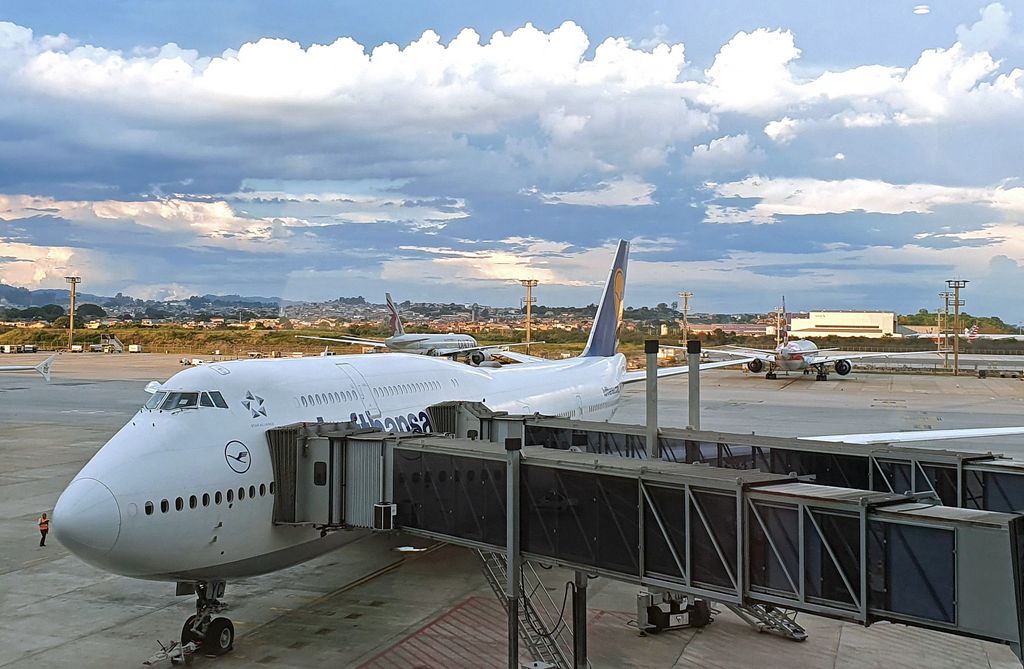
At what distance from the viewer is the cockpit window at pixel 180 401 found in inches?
674

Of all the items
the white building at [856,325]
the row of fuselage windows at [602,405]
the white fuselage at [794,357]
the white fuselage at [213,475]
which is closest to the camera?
the white fuselage at [213,475]

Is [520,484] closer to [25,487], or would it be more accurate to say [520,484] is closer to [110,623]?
[110,623]

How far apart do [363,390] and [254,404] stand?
3947 millimetres

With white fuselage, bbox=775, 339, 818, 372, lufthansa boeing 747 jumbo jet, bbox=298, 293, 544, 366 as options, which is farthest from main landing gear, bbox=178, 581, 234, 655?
white fuselage, bbox=775, 339, 818, 372

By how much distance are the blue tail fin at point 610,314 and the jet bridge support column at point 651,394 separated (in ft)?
75.5

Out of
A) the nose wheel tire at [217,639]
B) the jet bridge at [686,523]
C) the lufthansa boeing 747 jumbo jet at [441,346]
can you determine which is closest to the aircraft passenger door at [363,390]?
the jet bridge at [686,523]

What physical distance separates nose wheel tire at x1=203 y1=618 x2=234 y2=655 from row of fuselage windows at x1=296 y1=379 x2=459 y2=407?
4.99 meters

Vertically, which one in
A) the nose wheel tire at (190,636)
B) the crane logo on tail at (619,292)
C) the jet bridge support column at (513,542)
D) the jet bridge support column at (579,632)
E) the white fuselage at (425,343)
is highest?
the crane logo on tail at (619,292)

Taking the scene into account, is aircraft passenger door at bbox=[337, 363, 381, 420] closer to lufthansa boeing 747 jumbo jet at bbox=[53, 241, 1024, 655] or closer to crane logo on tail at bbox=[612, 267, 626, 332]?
lufthansa boeing 747 jumbo jet at bbox=[53, 241, 1024, 655]

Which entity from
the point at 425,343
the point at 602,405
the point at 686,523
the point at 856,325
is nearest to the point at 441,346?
the point at 425,343

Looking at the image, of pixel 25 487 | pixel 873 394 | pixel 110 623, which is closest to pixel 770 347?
pixel 873 394

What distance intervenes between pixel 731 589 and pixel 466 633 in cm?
806

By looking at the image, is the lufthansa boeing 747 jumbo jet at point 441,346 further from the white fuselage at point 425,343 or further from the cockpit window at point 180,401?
the cockpit window at point 180,401

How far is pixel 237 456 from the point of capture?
55.5 feet
